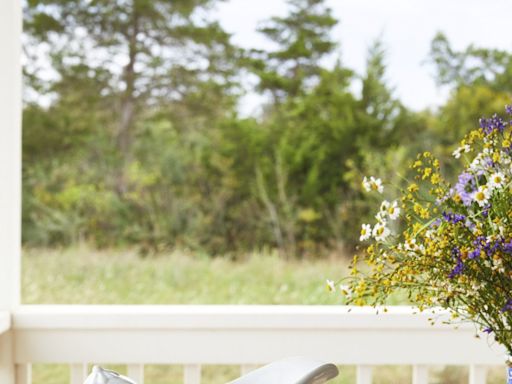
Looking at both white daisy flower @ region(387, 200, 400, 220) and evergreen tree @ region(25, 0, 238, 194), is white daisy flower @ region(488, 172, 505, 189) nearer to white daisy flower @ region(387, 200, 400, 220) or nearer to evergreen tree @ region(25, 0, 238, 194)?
white daisy flower @ region(387, 200, 400, 220)

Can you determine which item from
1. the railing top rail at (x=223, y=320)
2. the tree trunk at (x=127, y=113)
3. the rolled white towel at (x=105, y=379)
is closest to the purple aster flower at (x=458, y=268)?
the rolled white towel at (x=105, y=379)

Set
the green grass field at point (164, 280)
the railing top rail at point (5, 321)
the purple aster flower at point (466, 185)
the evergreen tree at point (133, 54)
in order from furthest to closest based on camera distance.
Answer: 1. the evergreen tree at point (133, 54)
2. the green grass field at point (164, 280)
3. the railing top rail at point (5, 321)
4. the purple aster flower at point (466, 185)

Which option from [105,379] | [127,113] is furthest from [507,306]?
[127,113]

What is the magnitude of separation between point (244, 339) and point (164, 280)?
2.79 feet

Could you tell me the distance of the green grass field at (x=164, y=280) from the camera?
2557mm

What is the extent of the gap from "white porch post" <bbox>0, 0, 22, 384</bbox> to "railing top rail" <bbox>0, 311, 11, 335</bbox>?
3cm

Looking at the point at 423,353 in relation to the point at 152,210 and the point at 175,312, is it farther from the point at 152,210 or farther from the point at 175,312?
the point at 152,210

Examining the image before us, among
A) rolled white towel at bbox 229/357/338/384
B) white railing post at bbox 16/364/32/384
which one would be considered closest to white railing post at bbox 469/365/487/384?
rolled white towel at bbox 229/357/338/384

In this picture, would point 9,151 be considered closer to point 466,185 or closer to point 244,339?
point 244,339

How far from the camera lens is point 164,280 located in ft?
8.54

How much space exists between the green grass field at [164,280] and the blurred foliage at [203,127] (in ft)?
0.17

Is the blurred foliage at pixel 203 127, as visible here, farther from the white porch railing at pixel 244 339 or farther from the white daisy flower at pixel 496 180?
the white daisy flower at pixel 496 180

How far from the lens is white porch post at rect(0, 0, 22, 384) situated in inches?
72.0

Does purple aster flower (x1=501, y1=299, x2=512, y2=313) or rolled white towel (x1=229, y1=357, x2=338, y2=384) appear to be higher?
purple aster flower (x1=501, y1=299, x2=512, y2=313)
